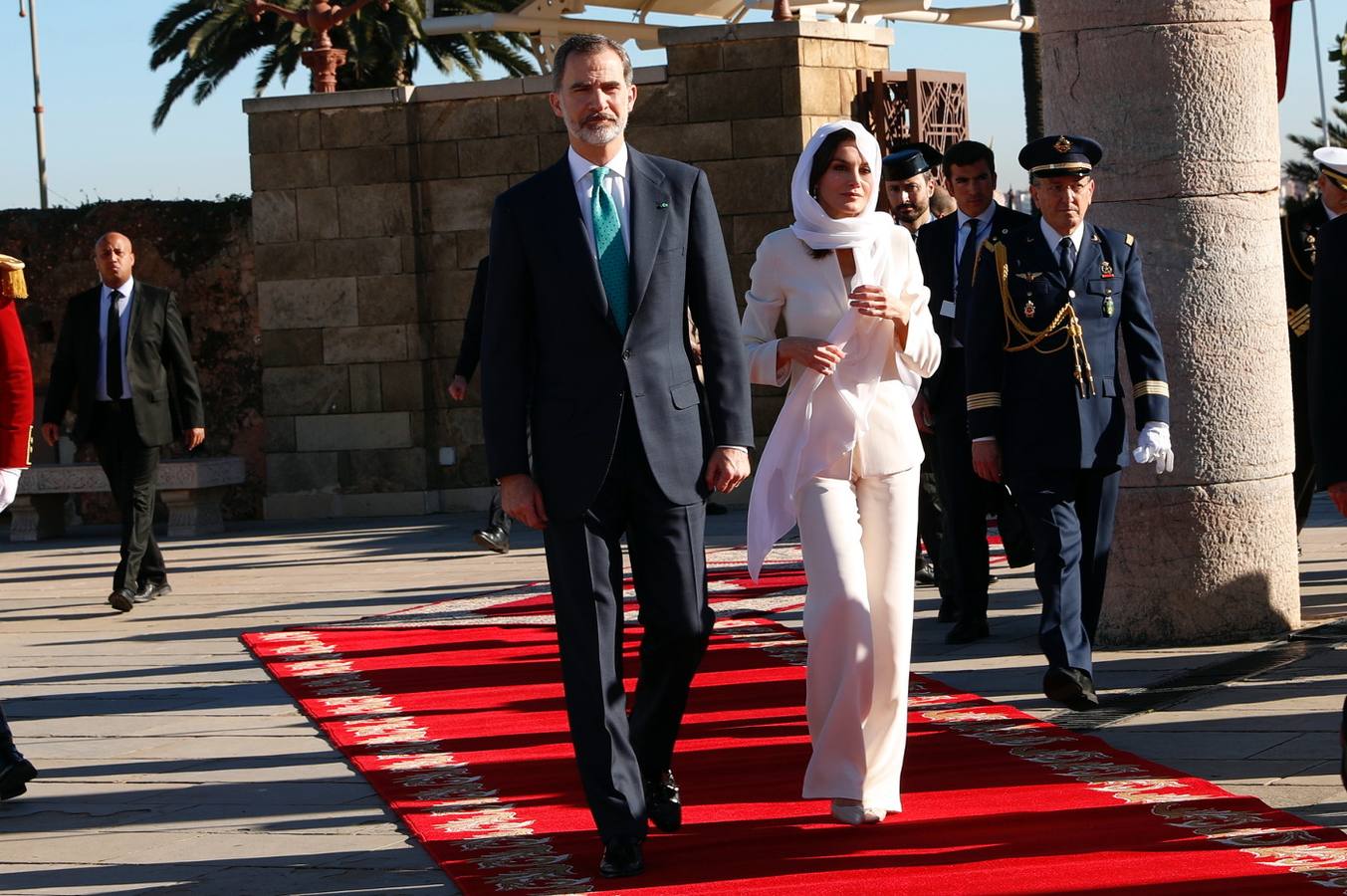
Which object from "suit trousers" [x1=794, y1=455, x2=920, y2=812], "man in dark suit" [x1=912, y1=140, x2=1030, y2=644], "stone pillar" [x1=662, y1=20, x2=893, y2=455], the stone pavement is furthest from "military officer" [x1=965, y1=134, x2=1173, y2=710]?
"stone pillar" [x1=662, y1=20, x2=893, y2=455]

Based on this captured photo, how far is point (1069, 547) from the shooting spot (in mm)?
6754

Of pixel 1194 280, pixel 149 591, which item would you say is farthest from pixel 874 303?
pixel 149 591

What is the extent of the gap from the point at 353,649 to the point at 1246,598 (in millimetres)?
3949

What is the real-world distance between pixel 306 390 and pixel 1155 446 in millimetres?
11544

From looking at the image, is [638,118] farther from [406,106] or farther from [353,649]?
[353,649]

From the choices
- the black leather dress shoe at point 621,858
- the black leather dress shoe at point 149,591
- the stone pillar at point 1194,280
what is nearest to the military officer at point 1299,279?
the stone pillar at point 1194,280

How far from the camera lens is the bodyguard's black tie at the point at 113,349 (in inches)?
452

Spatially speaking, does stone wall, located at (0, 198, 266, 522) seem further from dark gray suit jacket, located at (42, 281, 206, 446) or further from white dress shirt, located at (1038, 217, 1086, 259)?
white dress shirt, located at (1038, 217, 1086, 259)

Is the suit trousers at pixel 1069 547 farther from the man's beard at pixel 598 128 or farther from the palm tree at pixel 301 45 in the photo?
the palm tree at pixel 301 45

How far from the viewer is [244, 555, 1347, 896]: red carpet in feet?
15.8

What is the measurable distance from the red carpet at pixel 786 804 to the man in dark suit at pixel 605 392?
370mm

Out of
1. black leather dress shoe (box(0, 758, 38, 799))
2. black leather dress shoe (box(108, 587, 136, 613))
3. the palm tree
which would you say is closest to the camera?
black leather dress shoe (box(0, 758, 38, 799))

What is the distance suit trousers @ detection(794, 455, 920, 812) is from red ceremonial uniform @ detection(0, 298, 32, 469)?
2.60m

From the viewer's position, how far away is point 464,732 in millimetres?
7152
